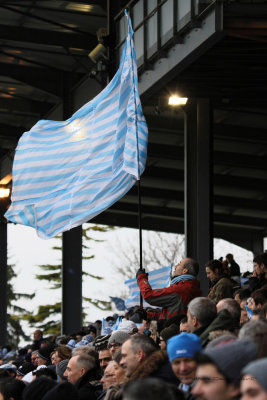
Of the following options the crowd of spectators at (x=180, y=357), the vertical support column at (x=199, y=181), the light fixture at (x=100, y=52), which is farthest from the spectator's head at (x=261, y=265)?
the light fixture at (x=100, y=52)

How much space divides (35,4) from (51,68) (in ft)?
13.9

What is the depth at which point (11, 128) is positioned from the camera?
34906 millimetres

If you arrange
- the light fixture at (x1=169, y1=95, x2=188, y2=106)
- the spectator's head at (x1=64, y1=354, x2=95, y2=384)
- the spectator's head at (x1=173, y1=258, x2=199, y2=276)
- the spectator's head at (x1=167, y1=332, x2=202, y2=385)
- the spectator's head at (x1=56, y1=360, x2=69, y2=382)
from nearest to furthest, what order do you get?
the spectator's head at (x1=167, y1=332, x2=202, y2=385) < the spectator's head at (x1=64, y1=354, x2=95, y2=384) < the spectator's head at (x1=56, y1=360, x2=69, y2=382) < the spectator's head at (x1=173, y1=258, x2=199, y2=276) < the light fixture at (x1=169, y1=95, x2=188, y2=106)

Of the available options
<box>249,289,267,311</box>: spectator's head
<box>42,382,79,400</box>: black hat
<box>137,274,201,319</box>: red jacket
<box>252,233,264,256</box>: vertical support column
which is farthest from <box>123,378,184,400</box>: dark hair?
<box>252,233,264,256</box>: vertical support column

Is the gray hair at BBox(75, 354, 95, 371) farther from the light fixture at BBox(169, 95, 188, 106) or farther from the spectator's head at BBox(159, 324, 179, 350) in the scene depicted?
the light fixture at BBox(169, 95, 188, 106)

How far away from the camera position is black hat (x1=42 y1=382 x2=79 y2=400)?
29.5ft

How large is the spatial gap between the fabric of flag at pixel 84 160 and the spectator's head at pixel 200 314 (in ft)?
11.5

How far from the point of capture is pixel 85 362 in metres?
11.2

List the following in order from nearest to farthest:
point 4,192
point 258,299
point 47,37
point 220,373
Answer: point 220,373 < point 258,299 < point 47,37 < point 4,192

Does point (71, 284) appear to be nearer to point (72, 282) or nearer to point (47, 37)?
point (72, 282)

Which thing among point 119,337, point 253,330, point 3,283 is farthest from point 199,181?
point 3,283

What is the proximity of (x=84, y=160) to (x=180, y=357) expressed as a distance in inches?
281

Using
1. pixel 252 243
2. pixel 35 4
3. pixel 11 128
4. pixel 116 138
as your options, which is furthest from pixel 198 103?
pixel 252 243

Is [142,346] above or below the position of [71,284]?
below
